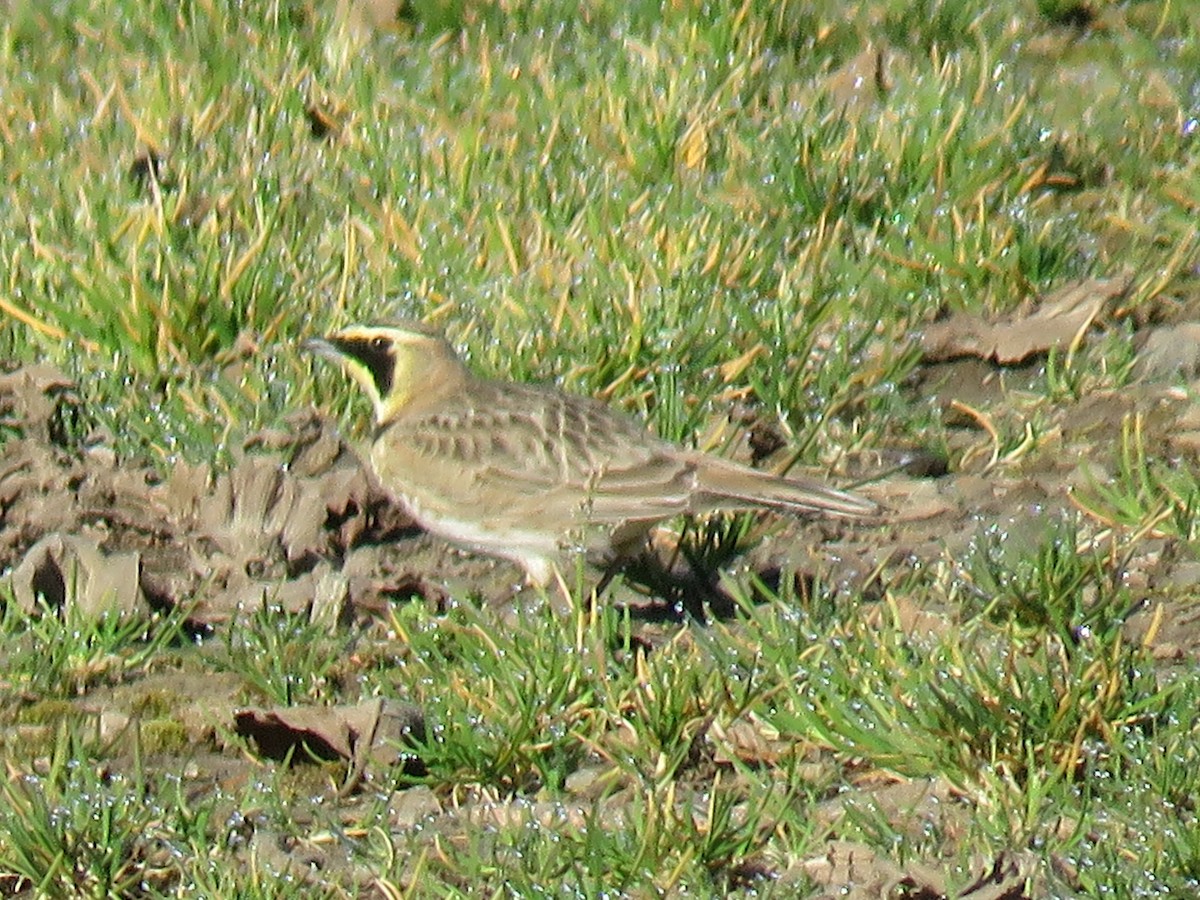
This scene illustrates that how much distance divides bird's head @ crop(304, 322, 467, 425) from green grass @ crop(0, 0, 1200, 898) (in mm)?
251

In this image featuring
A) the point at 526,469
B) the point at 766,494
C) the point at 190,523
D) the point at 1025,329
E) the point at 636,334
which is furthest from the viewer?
the point at 1025,329

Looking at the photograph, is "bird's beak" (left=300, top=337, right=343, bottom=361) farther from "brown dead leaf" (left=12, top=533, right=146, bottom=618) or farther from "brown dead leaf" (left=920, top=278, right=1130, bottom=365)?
"brown dead leaf" (left=920, top=278, right=1130, bottom=365)

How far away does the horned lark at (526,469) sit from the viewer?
5633 millimetres

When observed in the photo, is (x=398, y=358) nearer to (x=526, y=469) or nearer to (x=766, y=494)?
(x=526, y=469)

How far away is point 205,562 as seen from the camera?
5945 millimetres

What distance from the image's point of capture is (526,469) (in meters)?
5.99

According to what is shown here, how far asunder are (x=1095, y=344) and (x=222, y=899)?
151 inches

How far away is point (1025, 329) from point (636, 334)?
4.28 ft

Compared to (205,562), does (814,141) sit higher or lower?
higher

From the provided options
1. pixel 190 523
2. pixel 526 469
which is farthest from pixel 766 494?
pixel 190 523

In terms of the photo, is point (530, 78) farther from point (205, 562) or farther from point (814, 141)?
point (205, 562)

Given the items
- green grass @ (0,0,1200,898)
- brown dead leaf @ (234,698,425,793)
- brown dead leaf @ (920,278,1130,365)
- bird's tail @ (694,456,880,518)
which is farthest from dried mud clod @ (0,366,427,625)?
brown dead leaf @ (920,278,1130,365)

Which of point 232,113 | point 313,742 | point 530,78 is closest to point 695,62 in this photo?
point 530,78

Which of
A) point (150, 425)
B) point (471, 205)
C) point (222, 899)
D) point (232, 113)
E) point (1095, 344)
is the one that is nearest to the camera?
point (222, 899)
